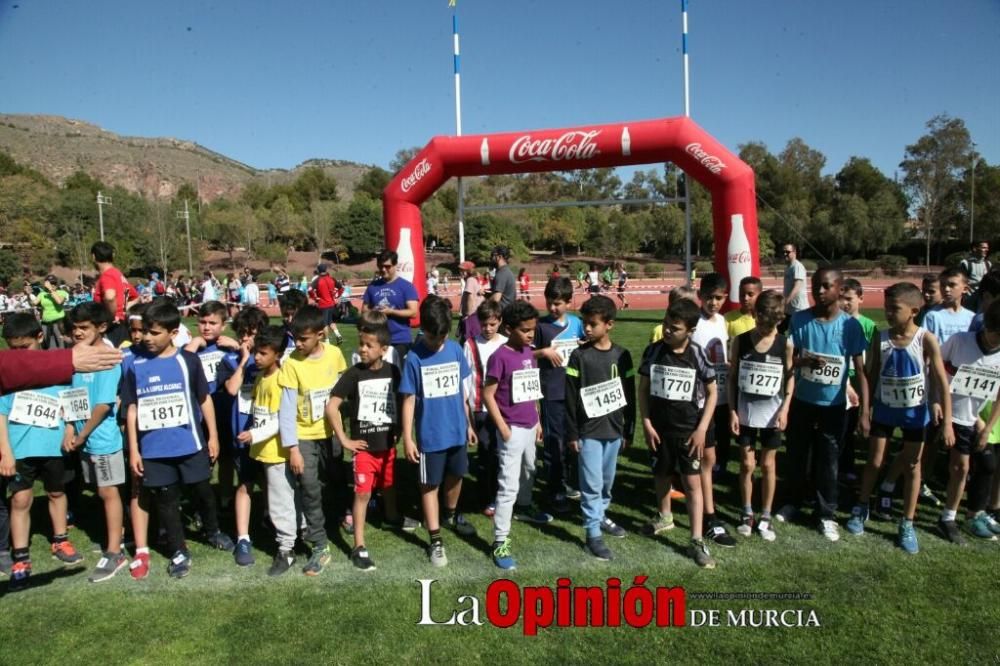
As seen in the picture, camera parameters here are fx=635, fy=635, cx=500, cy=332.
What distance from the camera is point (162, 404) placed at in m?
3.87

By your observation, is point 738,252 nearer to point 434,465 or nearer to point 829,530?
point 829,530

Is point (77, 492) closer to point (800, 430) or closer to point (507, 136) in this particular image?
point (800, 430)

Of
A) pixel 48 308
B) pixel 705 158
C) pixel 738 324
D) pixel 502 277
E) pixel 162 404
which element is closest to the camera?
pixel 162 404

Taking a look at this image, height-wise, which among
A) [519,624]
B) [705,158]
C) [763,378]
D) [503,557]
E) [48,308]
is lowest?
[519,624]

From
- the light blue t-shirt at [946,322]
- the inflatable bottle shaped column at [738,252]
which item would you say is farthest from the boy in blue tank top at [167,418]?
the inflatable bottle shaped column at [738,252]

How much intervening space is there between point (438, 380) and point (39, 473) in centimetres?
267

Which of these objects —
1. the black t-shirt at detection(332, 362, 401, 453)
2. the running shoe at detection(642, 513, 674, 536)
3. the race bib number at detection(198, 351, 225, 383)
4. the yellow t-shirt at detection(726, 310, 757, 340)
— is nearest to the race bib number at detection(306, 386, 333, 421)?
the black t-shirt at detection(332, 362, 401, 453)

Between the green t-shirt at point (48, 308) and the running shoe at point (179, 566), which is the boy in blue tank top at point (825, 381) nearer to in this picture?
the running shoe at point (179, 566)

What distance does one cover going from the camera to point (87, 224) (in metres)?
54.2

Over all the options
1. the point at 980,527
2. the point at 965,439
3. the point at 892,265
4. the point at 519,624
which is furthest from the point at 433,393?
the point at 892,265

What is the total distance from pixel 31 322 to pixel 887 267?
46.4 meters

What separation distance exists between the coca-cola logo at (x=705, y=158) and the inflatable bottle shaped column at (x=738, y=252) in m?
1.00

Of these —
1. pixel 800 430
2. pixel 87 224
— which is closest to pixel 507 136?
pixel 800 430

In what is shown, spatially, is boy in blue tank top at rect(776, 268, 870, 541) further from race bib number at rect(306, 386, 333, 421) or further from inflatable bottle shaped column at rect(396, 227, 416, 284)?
inflatable bottle shaped column at rect(396, 227, 416, 284)
